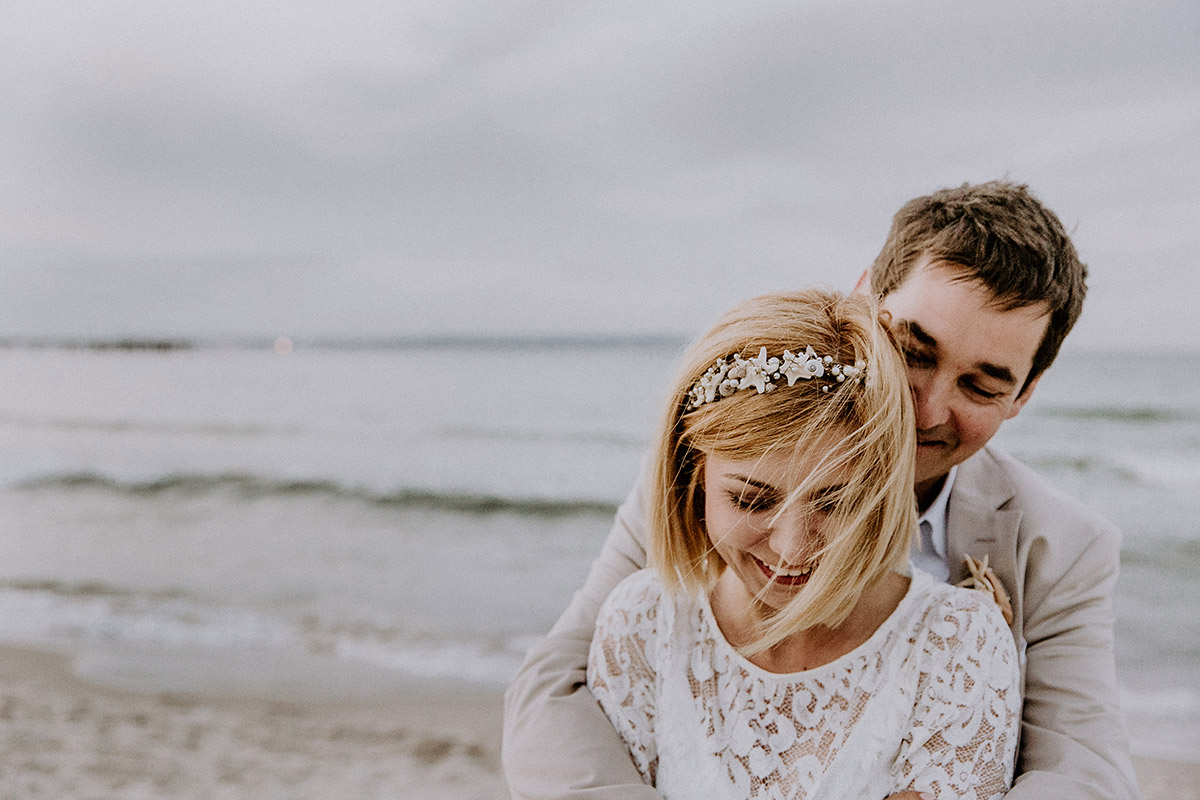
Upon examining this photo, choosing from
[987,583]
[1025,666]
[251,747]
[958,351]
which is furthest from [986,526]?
[251,747]

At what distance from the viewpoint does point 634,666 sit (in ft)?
6.07

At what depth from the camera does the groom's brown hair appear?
6.96ft

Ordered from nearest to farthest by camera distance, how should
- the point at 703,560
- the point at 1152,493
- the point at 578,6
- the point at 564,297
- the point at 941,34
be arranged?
1. the point at 703,560
2. the point at 1152,493
3. the point at 941,34
4. the point at 578,6
5. the point at 564,297

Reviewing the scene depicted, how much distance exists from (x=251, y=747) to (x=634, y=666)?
456 centimetres

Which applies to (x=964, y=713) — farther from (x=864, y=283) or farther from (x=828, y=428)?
(x=864, y=283)

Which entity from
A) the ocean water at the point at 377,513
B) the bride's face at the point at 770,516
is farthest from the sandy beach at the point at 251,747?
the bride's face at the point at 770,516

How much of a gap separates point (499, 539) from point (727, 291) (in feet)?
31.7

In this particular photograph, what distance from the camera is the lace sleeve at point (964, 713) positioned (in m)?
1.54

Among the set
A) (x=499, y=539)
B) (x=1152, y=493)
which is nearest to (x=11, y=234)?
(x=499, y=539)

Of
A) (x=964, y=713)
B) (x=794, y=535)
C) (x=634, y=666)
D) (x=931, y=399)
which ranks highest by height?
(x=931, y=399)

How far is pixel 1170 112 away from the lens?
17.9 metres

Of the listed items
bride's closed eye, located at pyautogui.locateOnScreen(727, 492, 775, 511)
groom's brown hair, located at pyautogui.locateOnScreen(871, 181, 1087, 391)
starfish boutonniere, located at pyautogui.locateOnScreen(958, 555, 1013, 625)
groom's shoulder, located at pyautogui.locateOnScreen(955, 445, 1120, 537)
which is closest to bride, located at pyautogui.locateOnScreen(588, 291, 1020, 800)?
bride's closed eye, located at pyautogui.locateOnScreen(727, 492, 775, 511)

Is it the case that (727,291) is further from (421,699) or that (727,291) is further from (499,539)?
(499,539)

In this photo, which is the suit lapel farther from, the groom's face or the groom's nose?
the groom's nose
